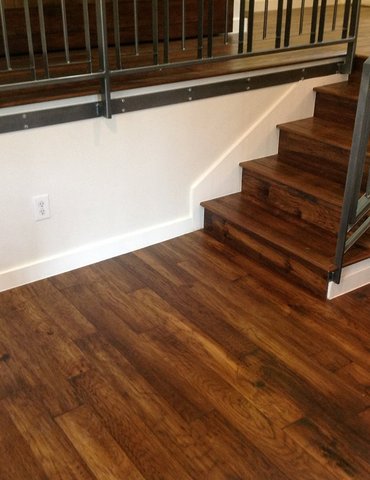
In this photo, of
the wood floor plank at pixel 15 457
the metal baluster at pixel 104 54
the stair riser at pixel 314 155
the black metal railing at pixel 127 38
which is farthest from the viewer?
the stair riser at pixel 314 155

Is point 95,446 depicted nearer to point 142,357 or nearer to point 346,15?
point 142,357

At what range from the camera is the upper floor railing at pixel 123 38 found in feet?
7.86

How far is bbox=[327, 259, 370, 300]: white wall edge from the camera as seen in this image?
2.50 metres

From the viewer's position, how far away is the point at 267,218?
2902mm

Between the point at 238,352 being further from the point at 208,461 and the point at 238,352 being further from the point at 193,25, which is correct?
the point at 193,25

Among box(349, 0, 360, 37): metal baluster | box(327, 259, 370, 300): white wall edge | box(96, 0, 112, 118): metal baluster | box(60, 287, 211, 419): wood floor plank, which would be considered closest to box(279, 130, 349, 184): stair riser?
box(327, 259, 370, 300): white wall edge

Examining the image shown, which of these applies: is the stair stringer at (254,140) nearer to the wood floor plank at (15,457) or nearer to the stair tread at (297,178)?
the stair tread at (297,178)

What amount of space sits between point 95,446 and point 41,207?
1141mm

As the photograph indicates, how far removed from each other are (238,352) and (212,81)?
1.33m

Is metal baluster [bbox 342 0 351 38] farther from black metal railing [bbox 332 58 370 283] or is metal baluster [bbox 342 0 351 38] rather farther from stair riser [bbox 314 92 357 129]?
black metal railing [bbox 332 58 370 283]

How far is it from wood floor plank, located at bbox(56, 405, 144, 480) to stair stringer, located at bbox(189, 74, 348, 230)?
4.66ft

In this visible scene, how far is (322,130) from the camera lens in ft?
10.0

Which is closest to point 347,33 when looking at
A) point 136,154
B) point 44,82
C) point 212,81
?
point 212,81

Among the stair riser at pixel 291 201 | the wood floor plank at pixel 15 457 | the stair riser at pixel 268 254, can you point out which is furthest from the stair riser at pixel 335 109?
the wood floor plank at pixel 15 457
